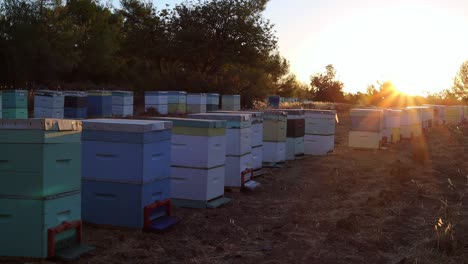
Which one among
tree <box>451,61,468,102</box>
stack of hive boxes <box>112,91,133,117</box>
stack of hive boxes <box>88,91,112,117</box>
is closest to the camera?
stack of hive boxes <box>88,91,112,117</box>

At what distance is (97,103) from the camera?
25453 mm

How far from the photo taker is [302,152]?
14.2m

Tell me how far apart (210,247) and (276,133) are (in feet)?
20.3

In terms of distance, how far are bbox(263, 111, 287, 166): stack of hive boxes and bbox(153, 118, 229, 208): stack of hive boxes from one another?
4.00 meters

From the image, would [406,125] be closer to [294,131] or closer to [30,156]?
[294,131]

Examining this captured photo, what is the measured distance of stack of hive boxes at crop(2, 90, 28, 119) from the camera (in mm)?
19297

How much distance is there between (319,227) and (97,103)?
20391 mm

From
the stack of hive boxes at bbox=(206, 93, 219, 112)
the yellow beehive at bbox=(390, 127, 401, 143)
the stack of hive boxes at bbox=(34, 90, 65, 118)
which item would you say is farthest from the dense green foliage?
the yellow beehive at bbox=(390, 127, 401, 143)

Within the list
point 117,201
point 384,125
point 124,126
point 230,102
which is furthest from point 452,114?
point 124,126

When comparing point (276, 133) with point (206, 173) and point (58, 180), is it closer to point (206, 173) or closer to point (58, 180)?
point (206, 173)

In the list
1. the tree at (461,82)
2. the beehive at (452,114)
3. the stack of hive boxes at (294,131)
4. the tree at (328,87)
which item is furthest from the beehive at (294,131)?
the tree at (461,82)

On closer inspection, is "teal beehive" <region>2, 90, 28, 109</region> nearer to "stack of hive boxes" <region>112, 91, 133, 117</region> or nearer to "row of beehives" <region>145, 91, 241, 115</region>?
"stack of hive boxes" <region>112, 91, 133, 117</region>

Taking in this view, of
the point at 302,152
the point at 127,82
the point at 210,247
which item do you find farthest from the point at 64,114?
the point at 127,82

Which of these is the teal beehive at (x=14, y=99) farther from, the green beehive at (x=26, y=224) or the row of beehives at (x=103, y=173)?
the green beehive at (x=26, y=224)
